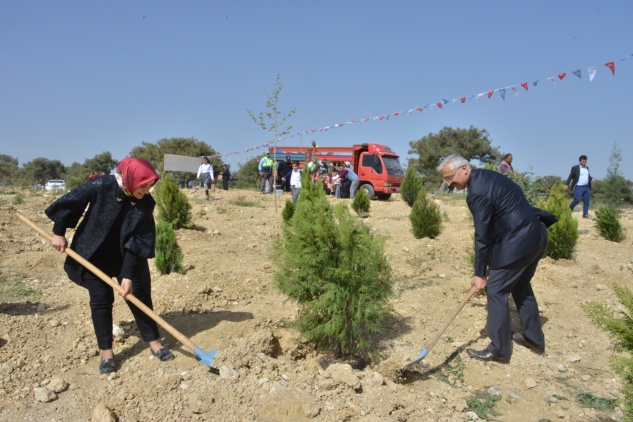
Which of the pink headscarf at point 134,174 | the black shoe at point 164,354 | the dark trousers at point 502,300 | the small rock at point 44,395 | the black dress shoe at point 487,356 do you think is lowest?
the black dress shoe at point 487,356

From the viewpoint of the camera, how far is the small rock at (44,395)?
304cm

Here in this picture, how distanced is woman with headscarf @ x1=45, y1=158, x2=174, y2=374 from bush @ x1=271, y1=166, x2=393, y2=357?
1.09m

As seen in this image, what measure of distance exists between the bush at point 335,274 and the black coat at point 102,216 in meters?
1.10

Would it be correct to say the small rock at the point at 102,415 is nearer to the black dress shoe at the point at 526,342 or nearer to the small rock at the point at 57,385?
the small rock at the point at 57,385

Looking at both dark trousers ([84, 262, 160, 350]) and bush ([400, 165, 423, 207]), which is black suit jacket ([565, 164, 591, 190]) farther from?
dark trousers ([84, 262, 160, 350])

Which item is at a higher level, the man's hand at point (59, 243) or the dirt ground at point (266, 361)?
the man's hand at point (59, 243)

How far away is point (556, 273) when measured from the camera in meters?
6.68

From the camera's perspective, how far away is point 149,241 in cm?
356

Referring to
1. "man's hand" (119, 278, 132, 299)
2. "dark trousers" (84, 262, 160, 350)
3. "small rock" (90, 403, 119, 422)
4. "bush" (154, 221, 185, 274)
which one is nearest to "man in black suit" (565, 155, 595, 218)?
"bush" (154, 221, 185, 274)

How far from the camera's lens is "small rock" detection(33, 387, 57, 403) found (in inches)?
120

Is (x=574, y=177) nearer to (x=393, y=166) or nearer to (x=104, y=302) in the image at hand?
(x=393, y=166)

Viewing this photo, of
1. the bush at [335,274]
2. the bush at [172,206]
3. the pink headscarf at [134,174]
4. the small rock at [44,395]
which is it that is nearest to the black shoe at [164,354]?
the small rock at [44,395]

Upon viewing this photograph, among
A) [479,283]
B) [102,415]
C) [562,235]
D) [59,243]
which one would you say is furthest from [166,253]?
[562,235]

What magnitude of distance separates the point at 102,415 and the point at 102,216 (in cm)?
134
